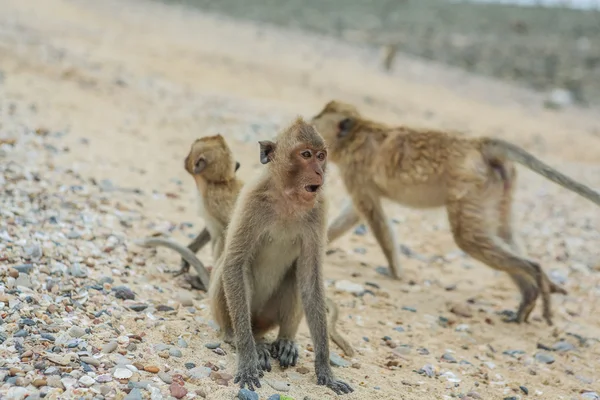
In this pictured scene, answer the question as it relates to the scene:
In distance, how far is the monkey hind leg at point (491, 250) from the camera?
605 cm

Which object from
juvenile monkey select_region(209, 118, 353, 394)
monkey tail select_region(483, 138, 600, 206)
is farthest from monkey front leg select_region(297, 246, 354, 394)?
monkey tail select_region(483, 138, 600, 206)

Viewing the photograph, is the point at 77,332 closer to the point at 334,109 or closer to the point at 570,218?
the point at 334,109

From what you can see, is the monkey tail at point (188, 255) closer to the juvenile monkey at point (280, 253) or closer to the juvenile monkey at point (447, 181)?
the juvenile monkey at point (280, 253)

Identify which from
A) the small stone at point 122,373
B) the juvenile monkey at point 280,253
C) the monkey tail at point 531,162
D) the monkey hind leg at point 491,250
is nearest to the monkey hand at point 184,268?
the juvenile monkey at point 280,253

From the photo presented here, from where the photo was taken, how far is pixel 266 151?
4156 millimetres

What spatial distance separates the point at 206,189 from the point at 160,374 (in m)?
1.93

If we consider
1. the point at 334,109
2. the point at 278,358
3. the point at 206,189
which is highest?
the point at 334,109

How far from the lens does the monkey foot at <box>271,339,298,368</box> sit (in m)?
4.40

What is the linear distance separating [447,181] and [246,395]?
3.30 meters

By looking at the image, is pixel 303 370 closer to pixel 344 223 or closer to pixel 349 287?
pixel 349 287

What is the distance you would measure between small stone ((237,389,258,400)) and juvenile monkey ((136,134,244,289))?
163 centimetres

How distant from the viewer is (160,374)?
3.78 meters

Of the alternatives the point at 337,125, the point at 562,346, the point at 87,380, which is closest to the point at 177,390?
the point at 87,380

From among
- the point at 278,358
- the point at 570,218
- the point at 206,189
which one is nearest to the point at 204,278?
the point at 206,189
